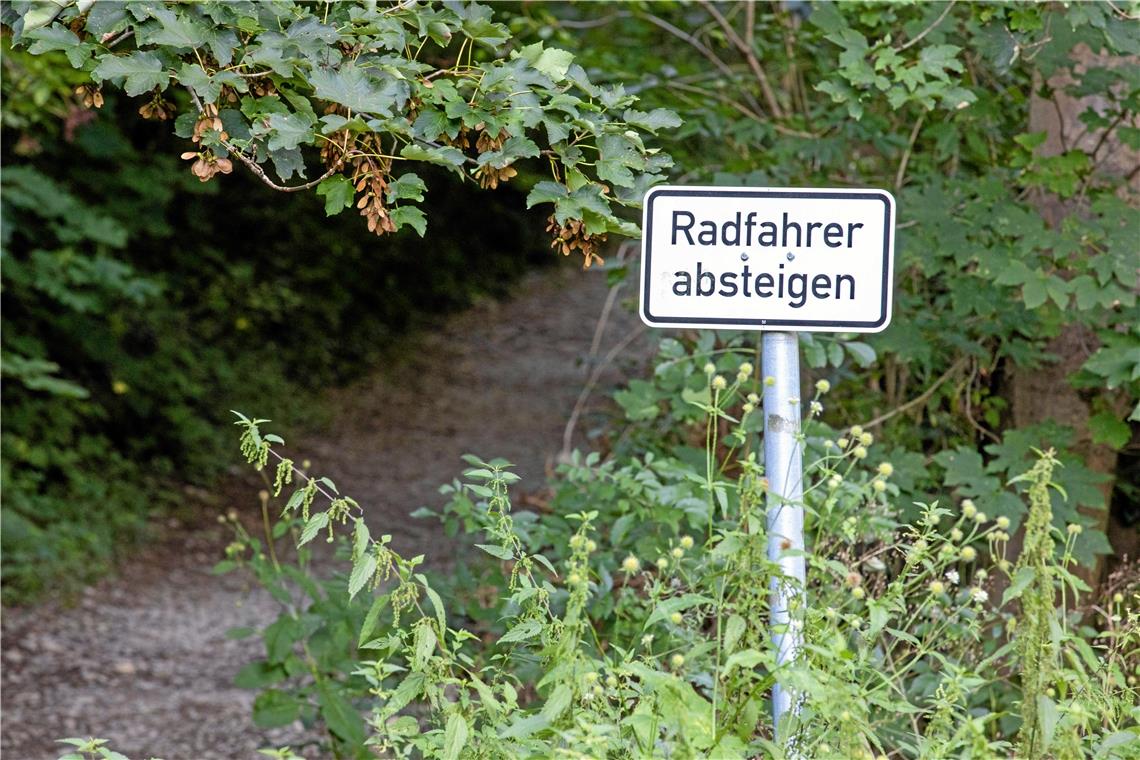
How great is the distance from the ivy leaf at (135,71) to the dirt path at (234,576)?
2743 mm

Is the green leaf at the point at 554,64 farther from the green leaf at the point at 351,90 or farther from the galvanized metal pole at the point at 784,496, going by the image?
the galvanized metal pole at the point at 784,496

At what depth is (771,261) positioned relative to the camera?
210 centimetres

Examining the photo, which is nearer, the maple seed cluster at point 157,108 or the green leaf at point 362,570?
the green leaf at point 362,570

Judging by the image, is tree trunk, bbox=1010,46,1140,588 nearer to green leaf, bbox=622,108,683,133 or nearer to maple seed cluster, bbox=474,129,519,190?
green leaf, bbox=622,108,683,133

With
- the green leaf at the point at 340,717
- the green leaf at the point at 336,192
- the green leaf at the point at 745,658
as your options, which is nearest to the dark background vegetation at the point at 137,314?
the green leaf at the point at 340,717

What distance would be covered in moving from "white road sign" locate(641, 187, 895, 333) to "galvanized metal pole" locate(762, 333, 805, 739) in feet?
0.24

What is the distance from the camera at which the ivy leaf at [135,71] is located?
2.05m

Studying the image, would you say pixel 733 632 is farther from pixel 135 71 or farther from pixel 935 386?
pixel 935 386

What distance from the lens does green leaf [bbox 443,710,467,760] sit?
1.87 metres

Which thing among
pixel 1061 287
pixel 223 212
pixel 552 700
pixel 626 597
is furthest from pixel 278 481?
pixel 223 212

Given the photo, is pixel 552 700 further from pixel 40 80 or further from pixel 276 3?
pixel 40 80

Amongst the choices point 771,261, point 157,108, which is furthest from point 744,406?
point 157,108

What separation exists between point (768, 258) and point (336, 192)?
0.77 m

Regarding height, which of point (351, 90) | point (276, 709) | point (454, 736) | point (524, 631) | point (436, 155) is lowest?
point (276, 709)
